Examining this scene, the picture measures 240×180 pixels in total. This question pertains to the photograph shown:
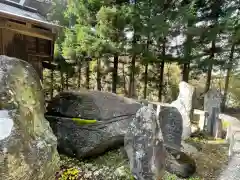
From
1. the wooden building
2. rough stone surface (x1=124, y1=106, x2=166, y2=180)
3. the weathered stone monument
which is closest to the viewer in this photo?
rough stone surface (x1=124, y1=106, x2=166, y2=180)

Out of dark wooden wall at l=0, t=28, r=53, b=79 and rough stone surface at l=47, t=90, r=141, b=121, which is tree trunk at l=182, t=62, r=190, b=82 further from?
dark wooden wall at l=0, t=28, r=53, b=79

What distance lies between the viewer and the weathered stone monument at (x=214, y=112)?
254 inches

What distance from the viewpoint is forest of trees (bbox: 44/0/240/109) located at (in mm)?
8977

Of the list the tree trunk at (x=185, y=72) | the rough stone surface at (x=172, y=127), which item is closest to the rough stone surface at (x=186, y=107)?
the rough stone surface at (x=172, y=127)

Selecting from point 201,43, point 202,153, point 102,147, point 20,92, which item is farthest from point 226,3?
point 20,92

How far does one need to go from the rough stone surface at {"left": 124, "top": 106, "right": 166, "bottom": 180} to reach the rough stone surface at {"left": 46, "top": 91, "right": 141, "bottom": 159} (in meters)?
1.25

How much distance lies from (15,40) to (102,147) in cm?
383

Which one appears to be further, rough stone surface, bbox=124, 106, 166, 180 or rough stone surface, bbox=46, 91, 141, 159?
rough stone surface, bbox=46, 91, 141, 159

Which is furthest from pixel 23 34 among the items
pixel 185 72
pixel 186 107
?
pixel 185 72

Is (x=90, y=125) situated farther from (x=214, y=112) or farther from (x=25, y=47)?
(x=214, y=112)

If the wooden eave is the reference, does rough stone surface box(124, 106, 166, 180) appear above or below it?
below

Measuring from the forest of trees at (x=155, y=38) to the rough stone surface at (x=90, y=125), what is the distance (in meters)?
4.44

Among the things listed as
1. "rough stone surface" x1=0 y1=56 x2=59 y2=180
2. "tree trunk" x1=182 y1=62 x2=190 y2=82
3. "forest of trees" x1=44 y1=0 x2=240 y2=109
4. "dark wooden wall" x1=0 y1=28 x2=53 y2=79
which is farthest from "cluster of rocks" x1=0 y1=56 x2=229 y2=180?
"tree trunk" x1=182 y1=62 x2=190 y2=82

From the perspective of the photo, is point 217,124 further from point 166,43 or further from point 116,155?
point 166,43
